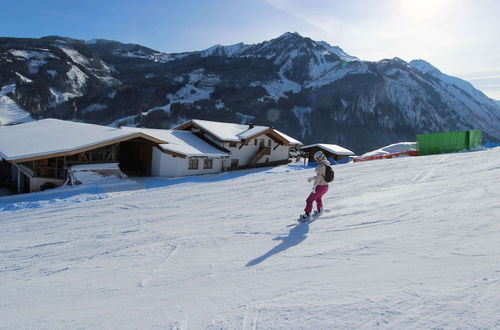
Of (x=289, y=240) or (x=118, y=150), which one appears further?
(x=118, y=150)

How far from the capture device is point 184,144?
88.3 ft

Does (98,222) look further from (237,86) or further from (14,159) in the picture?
(237,86)

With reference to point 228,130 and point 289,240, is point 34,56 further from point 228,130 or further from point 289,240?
point 289,240

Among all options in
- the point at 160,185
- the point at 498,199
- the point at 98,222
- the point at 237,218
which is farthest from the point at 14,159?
the point at 498,199

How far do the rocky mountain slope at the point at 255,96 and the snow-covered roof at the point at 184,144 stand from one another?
182 ft

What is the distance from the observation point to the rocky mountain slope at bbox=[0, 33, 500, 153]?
9288 cm

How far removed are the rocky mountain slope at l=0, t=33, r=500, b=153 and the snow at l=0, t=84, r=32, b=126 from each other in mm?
2003

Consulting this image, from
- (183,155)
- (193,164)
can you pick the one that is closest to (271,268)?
(183,155)

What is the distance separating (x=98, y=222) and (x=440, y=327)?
30.1 feet

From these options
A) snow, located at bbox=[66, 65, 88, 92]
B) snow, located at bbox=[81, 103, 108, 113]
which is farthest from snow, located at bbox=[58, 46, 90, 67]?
snow, located at bbox=[81, 103, 108, 113]

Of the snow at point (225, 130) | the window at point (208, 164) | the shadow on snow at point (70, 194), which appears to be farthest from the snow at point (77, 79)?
the shadow on snow at point (70, 194)

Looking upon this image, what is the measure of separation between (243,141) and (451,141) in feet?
66.7

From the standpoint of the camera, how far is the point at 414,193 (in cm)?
909

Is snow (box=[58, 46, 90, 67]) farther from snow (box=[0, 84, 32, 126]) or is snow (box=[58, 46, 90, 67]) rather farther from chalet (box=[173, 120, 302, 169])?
chalet (box=[173, 120, 302, 169])
